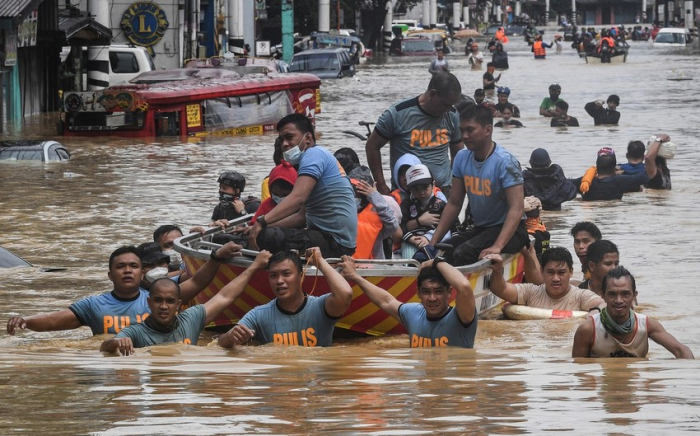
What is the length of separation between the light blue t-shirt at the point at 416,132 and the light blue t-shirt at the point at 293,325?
3.01m

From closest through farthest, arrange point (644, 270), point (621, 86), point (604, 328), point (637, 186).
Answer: point (604, 328)
point (644, 270)
point (637, 186)
point (621, 86)

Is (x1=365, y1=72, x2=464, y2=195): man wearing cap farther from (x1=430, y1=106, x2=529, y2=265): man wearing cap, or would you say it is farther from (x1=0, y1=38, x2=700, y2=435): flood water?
(x1=0, y1=38, x2=700, y2=435): flood water

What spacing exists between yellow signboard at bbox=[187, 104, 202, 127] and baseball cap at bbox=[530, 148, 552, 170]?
13082 millimetres

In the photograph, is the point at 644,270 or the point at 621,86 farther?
the point at 621,86

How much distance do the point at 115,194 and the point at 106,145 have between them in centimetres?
779

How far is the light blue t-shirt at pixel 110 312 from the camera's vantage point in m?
8.94

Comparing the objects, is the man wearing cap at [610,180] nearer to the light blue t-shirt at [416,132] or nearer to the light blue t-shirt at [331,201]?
the light blue t-shirt at [416,132]

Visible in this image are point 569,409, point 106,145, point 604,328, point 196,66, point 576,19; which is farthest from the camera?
point 576,19

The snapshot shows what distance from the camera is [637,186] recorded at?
18.8 meters

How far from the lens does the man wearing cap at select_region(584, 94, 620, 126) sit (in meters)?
30.3

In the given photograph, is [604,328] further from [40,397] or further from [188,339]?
[40,397]

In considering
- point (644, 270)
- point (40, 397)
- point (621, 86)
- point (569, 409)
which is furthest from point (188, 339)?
point (621, 86)

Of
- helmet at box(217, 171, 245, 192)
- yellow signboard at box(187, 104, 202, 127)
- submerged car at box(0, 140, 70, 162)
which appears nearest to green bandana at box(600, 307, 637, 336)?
helmet at box(217, 171, 245, 192)

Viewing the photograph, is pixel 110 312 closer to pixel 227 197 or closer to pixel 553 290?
pixel 553 290
